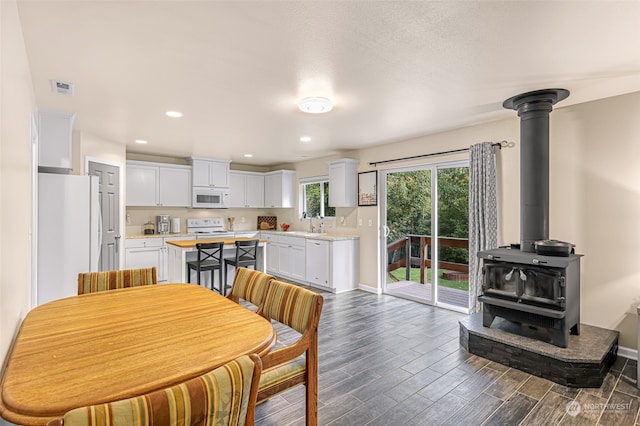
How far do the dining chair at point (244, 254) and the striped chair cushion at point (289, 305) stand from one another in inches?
104

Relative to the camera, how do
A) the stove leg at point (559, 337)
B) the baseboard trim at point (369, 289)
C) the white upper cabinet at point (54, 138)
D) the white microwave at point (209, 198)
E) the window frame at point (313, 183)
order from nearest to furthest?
the stove leg at point (559, 337), the white upper cabinet at point (54, 138), the baseboard trim at point (369, 289), the white microwave at point (209, 198), the window frame at point (313, 183)

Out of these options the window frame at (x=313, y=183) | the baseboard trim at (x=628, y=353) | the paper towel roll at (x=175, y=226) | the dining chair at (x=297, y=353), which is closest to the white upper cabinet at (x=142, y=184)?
the paper towel roll at (x=175, y=226)

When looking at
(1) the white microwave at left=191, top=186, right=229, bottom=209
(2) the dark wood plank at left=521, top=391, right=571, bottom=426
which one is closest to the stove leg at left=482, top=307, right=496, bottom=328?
(2) the dark wood plank at left=521, top=391, right=571, bottom=426

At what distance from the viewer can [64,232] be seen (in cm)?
336

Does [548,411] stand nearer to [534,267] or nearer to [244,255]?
[534,267]

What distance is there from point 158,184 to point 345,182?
11.6ft

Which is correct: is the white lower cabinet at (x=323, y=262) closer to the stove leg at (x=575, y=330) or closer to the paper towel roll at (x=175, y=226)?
the paper towel roll at (x=175, y=226)

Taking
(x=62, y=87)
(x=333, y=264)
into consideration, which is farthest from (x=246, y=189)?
(x=62, y=87)

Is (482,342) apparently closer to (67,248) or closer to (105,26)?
(105,26)

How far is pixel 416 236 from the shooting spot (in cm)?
495

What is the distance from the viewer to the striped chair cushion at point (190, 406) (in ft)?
2.26

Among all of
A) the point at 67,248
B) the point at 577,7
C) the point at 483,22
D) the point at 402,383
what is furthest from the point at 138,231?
the point at 577,7

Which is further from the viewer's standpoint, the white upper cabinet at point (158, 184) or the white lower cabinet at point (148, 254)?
the white upper cabinet at point (158, 184)

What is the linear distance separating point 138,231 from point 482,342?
593 cm
